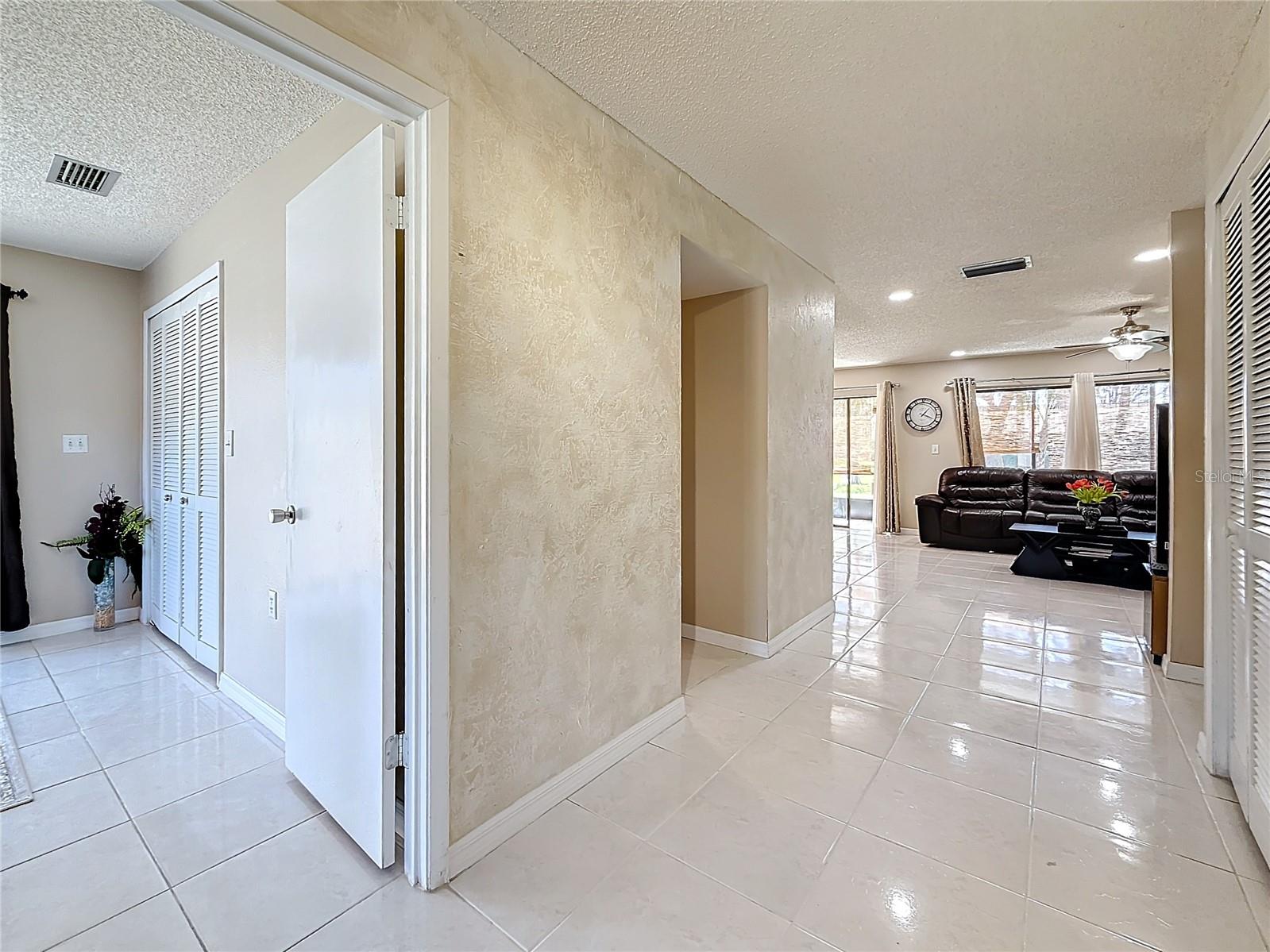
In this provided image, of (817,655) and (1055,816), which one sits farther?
(817,655)

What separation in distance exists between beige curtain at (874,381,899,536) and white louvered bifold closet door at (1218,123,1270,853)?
6.49m

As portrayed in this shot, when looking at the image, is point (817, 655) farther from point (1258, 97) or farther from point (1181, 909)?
point (1258, 97)

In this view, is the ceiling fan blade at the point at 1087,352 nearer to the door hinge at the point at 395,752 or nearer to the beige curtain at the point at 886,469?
the beige curtain at the point at 886,469

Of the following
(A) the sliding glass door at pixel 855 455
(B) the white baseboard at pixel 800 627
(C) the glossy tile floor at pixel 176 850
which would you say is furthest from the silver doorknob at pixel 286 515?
(A) the sliding glass door at pixel 855 455

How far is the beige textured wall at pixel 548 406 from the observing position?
1.58 meters

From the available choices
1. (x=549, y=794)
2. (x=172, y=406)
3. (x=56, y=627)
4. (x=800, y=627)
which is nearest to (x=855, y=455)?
(x=800, y=627)

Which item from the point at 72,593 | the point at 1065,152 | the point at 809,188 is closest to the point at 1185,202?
the point at 1065,152

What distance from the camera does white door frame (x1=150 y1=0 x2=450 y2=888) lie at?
58.0 inches

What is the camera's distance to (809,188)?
2.65 metres

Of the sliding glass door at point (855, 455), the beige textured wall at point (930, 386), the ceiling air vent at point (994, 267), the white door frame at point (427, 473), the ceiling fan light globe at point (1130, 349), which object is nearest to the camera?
the white door frame at point (427, 473)

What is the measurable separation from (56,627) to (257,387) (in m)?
2.67

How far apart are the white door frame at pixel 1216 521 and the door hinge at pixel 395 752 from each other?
2.75 m

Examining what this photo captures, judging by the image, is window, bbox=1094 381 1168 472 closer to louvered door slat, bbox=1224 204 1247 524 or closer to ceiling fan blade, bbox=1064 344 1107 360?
ceiling fan blade, bbox=1064 344 1107 360

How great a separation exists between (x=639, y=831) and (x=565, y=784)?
31cm
